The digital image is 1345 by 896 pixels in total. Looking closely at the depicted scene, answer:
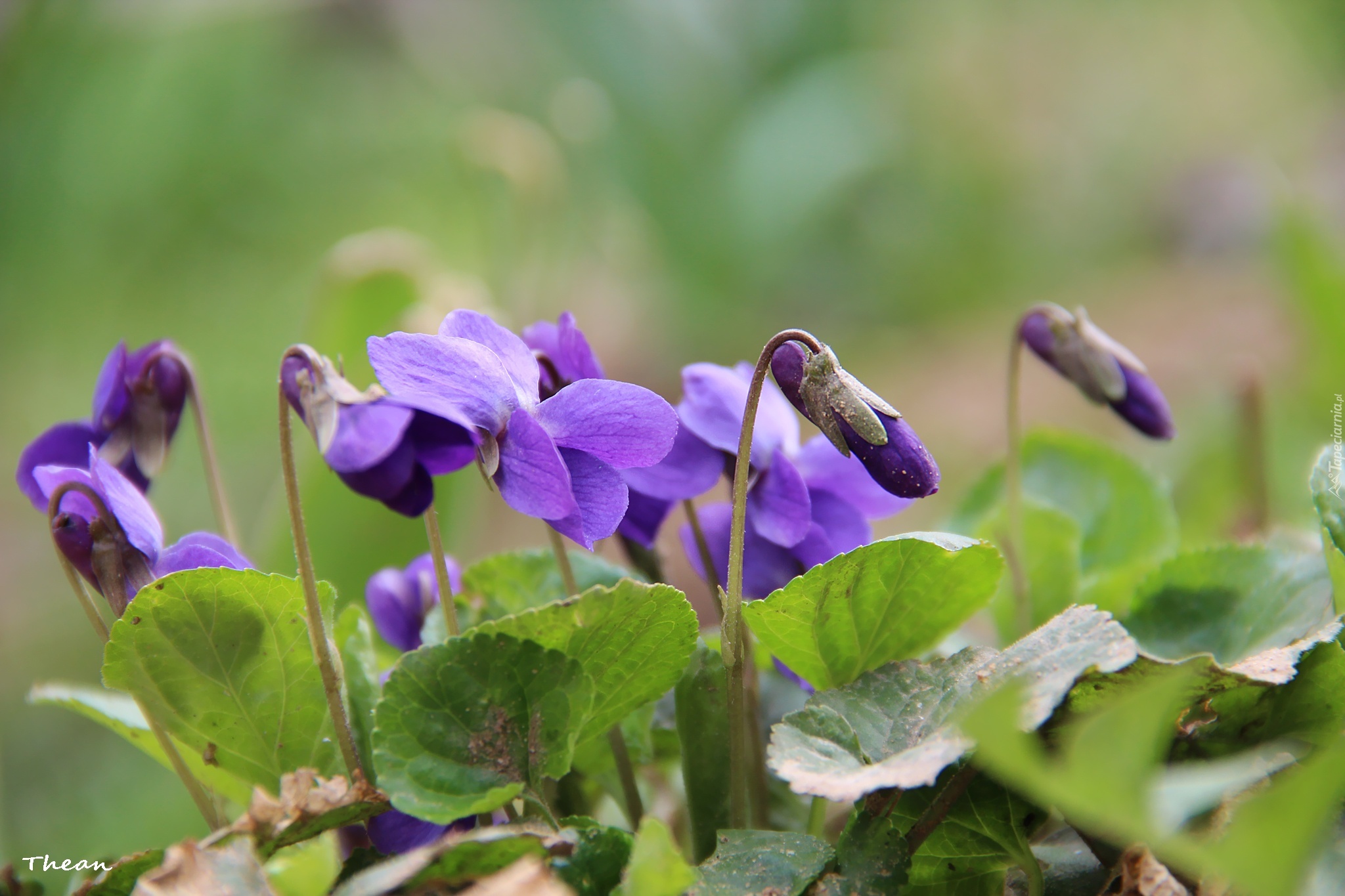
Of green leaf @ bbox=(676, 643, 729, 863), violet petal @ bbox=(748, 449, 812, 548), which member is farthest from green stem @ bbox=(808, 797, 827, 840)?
violet petal @ bbox=(748, 449, 812, 548)

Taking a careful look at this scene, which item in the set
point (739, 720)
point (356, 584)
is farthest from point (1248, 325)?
point (739, 720)

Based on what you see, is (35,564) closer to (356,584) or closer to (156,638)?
(356,584)

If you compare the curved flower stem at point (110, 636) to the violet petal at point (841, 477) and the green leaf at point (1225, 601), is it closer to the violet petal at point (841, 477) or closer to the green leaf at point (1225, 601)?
the violet petal at point (841, 477)

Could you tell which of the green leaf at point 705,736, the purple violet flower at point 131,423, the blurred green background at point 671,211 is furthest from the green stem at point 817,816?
the blurred green background at point 671,211

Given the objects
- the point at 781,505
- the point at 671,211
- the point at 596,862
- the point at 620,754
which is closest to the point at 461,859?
the point at 596,862

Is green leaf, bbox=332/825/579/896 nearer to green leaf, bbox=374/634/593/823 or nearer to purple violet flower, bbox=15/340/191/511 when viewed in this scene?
green leaf, bbox=374/634/593/823
